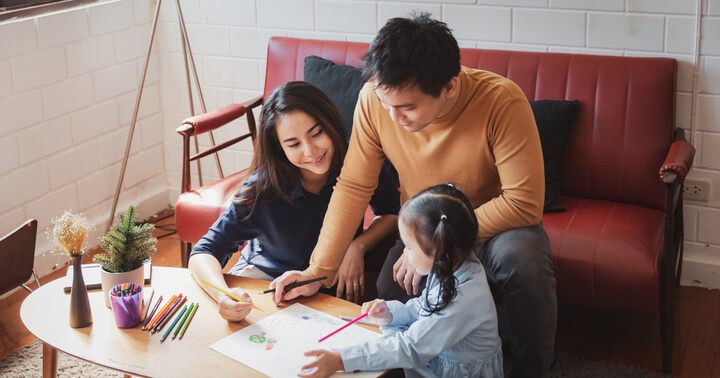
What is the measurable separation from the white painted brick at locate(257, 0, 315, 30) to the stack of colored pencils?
1825mm

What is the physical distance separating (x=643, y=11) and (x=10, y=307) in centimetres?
258

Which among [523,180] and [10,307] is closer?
[523,180]

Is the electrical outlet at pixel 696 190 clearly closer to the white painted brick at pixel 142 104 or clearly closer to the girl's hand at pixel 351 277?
the girl's hand at pixel 351 277

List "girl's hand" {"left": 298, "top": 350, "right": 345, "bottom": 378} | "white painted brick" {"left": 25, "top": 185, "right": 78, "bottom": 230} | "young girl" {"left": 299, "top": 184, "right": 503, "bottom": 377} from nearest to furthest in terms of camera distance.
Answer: "girl's hand" {"left": 298, "top": 350, "right": 345, "bottom": 378} < "young girl" {"left": 299, "top": 184, "right": 503, "bottom": 377} < "white painted brick" {"left": 25, "top": 185, "right": 78, "bottom": 230}

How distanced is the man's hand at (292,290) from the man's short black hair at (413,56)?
51 centimetres

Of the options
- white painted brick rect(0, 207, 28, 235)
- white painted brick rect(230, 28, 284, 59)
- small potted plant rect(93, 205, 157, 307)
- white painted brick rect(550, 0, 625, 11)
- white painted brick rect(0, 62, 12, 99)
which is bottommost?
white painted brick rect(0, 207, 28, 235)

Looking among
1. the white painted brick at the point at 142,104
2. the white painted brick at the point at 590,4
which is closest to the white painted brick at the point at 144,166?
the white painted brick at the point at 142,104

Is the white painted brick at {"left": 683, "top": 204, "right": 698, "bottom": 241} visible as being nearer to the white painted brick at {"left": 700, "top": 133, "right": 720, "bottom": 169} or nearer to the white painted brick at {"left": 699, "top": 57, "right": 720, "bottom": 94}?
the white painted brick at {"left": 700, "top": 133, "right": 720, "bottom": 169}

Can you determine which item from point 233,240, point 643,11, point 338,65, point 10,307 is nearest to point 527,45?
point 643,11

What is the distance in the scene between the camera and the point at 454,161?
207cm

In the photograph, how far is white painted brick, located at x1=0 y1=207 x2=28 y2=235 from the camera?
9.58ft

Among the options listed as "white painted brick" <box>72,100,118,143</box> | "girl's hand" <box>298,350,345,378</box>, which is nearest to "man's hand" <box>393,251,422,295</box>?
"girl's hand" <box>298,350,345,378</box>

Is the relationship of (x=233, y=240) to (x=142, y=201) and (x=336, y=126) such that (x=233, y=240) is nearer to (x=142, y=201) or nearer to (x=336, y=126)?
(x=336, y=126)

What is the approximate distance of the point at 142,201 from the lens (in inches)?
146
